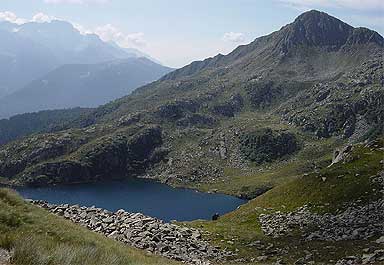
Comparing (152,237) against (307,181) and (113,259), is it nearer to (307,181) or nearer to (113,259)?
(113,259)

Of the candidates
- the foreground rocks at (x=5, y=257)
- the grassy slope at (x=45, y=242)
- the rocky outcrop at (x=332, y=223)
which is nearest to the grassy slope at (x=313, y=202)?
the rocky outcrop at (x=332, y=223)

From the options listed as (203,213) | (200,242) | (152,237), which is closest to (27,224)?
(152,237)

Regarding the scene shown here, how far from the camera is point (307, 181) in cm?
6538

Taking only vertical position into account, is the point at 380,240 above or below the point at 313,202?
above

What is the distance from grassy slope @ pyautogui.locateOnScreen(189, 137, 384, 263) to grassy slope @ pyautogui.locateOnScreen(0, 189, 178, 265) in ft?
59.1

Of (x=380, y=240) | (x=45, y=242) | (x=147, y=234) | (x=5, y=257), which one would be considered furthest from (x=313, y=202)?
(x=5, y=257)

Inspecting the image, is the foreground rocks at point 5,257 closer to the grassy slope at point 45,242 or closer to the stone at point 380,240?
the grassy slope at point 45,242

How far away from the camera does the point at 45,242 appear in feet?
57.0

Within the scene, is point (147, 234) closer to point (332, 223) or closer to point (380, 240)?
point (380, 240)

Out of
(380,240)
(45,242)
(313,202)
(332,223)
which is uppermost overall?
(45,242)

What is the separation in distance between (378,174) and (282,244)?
23109 millimetres

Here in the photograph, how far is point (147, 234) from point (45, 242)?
17.6 meters

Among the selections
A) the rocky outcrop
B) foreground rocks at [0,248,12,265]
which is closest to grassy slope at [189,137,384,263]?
the rocky outcrop

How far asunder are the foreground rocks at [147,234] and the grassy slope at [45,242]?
8.51 m
